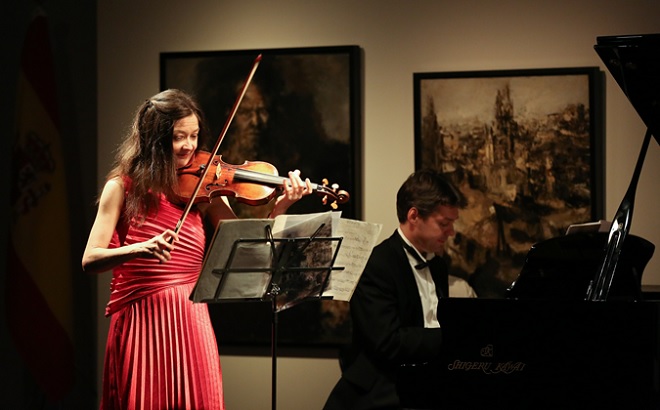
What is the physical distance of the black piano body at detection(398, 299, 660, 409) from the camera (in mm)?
2422

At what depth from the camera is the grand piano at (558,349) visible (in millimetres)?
2424

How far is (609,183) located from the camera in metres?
3.88

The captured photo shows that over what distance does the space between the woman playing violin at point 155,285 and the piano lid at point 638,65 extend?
52.5 inches

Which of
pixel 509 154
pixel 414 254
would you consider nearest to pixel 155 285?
pixel 414 254

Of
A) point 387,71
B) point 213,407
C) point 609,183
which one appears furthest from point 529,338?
point 387,71

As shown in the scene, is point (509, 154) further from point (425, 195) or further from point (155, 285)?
point (155, 285)

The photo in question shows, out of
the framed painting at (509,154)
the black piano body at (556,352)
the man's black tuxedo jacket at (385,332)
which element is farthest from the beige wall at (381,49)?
the black piano body at (556,352)

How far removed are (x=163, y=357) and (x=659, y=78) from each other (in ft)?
5.76

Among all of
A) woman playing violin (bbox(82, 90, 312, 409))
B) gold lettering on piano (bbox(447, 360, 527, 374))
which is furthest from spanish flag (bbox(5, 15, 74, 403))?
gold lettering on piano (bbox(447, 360, 527, 374))

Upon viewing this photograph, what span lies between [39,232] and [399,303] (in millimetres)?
1742

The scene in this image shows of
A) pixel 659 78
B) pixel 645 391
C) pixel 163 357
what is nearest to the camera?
pixel 645 391

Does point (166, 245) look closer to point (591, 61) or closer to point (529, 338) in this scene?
point (529, 338)

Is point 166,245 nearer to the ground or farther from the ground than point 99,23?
nearer to the ground

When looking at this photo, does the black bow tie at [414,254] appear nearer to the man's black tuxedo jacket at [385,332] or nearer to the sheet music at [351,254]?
the man's black tuxedo jacket at [385,332]
